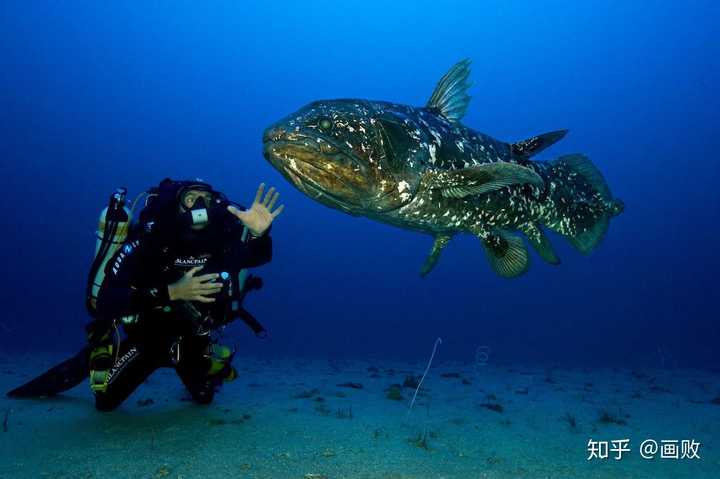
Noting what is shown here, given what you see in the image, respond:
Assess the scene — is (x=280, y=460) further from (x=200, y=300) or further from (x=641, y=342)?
(x=641, y=342)

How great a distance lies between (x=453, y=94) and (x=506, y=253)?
6.45 ft

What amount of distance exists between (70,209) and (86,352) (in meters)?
119

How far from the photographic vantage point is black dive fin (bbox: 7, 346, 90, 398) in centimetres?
553

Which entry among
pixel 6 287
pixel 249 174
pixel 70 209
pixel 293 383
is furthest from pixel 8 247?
pixel 293 383

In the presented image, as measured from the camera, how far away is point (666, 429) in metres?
5.30

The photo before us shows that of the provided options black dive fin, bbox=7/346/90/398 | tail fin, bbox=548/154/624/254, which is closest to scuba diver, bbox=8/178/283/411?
black dive fin, bbox=7/346/90/398

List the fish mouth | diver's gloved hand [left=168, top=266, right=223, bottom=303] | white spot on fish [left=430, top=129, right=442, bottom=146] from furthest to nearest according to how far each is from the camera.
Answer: diver's gloved hand [left=168, top=266, right=223, bottom=303] → white spot on fish [left=430, top=129, right=442, bottom=146] → the fish mouth

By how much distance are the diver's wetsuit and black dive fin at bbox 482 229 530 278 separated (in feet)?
8.57

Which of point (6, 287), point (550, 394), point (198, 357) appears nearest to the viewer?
point (198, 357)

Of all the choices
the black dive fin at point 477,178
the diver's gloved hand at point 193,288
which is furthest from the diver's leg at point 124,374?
the black dive fin at point 477,178

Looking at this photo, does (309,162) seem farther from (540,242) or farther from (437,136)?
(540,242)

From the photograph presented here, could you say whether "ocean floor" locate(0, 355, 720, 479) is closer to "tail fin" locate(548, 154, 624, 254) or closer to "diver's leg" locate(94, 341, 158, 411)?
"diver's leg" locate(94, 341, 158, 411)

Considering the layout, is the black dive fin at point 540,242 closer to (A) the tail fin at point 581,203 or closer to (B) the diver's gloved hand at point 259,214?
(A) the tail fin at point 581,203

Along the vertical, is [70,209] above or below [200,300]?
above
